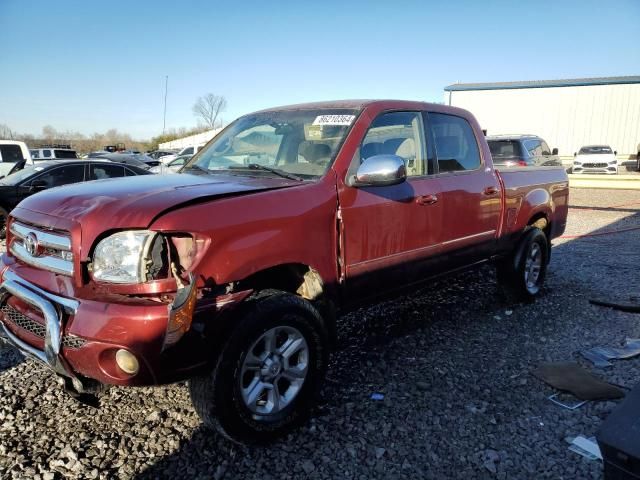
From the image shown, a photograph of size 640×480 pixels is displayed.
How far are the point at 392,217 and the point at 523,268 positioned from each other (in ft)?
7.47

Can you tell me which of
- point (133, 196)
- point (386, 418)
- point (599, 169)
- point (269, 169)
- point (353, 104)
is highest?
point (353, 104)

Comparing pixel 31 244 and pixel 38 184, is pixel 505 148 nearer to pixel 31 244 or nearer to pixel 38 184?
pixel 38 184

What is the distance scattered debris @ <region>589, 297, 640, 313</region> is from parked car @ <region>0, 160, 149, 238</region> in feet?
28.8

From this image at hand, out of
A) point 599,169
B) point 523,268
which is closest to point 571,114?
point 599,169

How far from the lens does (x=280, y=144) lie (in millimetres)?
3600

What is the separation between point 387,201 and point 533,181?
2.51 metres

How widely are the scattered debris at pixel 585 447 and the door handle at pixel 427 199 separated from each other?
5.78 ft

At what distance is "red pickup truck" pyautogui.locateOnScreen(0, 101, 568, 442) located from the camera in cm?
227

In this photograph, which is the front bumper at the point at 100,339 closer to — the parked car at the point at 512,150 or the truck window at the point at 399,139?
the truck window at the point at 399,139

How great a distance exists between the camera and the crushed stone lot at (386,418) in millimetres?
2514

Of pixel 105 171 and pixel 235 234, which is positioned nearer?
pixel 235 234

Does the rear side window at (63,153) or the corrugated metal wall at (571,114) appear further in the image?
the corrugated metal wall at (571,114)

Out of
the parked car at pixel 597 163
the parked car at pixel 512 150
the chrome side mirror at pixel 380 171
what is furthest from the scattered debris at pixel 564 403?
the parked car at pixel 597 163

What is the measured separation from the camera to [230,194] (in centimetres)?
260
